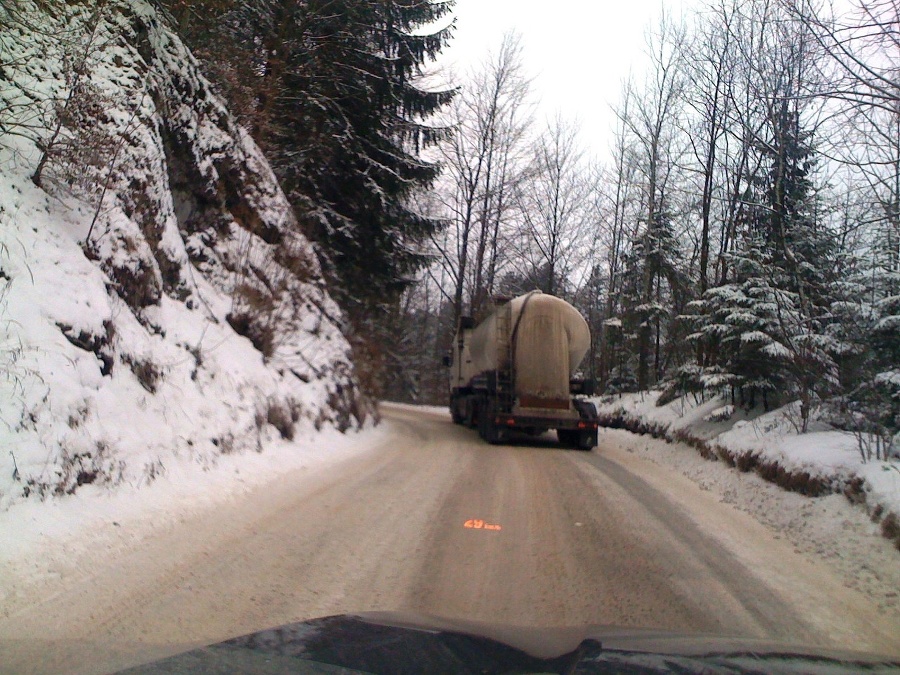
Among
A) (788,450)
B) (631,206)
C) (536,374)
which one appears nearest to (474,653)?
(788,450)

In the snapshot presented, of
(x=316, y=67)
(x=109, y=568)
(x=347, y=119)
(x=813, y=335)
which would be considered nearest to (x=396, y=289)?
(x=347, y=119)

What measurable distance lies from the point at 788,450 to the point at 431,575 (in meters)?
6.39

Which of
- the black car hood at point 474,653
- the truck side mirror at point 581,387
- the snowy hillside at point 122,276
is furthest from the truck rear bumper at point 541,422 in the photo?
the black car hood at point 474,653

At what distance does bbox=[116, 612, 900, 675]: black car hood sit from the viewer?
2818 mm

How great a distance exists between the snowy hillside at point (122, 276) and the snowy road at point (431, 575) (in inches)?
52.1

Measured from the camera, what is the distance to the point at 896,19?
7340mm

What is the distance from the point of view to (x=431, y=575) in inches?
214

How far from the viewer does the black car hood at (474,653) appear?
2818mm

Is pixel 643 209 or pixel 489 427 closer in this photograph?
pixel 489 427

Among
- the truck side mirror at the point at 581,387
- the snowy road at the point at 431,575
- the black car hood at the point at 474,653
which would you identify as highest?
the truck side mirror at the point at 581,387

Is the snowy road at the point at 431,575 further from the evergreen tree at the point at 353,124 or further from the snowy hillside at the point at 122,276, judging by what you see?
the evergreen tree at the point at 353,124

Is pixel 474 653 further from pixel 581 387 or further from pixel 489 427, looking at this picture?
pixel 581 387

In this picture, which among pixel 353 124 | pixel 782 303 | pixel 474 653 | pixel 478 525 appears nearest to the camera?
pixel 474 653

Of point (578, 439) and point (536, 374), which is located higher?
point (536, 374)
